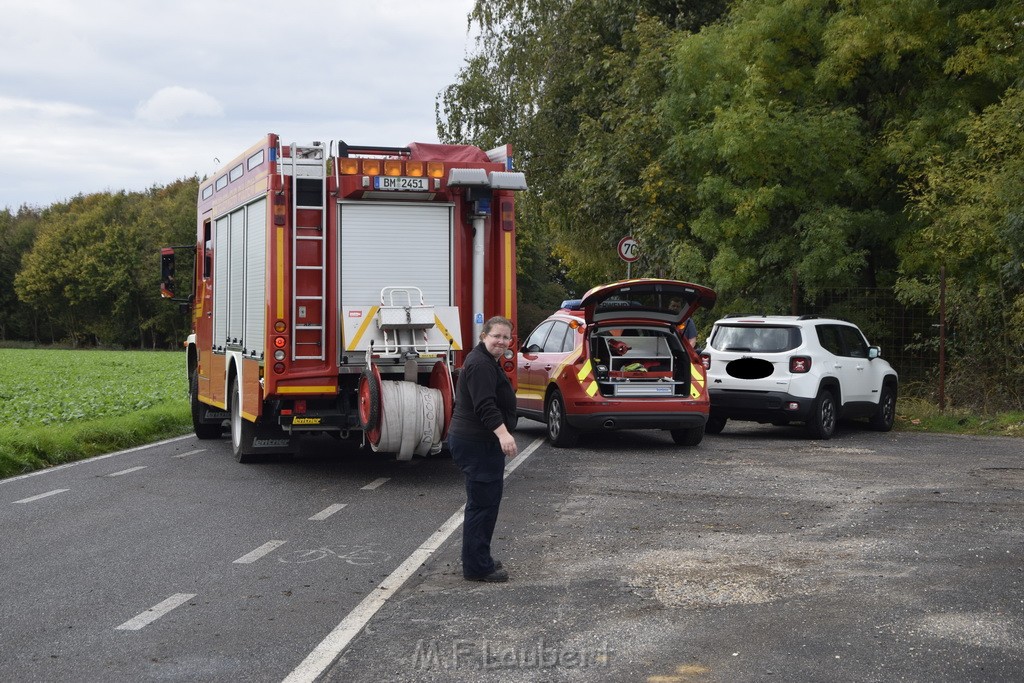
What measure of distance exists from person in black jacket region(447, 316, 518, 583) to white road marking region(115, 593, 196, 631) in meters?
1.63

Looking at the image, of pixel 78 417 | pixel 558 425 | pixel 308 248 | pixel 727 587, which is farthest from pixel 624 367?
pixel 78 417

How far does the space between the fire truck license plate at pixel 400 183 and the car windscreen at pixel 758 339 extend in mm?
6174

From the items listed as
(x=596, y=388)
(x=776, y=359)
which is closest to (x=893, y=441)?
(x=776, y=359)

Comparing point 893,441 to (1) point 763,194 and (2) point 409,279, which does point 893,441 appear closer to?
(1) point 763,194

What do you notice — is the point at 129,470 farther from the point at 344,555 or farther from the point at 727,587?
the point at 727,587

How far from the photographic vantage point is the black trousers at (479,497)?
24.2 ft

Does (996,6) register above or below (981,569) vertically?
above

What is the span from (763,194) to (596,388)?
7.27m

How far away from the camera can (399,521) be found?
9.53 m

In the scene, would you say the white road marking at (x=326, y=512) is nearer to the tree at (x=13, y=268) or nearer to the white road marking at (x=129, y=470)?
the white road marking at (x=129, y=470)

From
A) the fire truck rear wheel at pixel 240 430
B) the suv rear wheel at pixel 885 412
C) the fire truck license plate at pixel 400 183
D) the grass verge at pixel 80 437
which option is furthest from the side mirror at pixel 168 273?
the suv rear wheel at pixel 885 412

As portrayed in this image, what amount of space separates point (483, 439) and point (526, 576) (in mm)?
861

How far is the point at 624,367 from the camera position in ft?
50.5

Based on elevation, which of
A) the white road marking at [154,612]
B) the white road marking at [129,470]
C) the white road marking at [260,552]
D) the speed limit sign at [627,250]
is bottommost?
the white road marking at [154,612]
